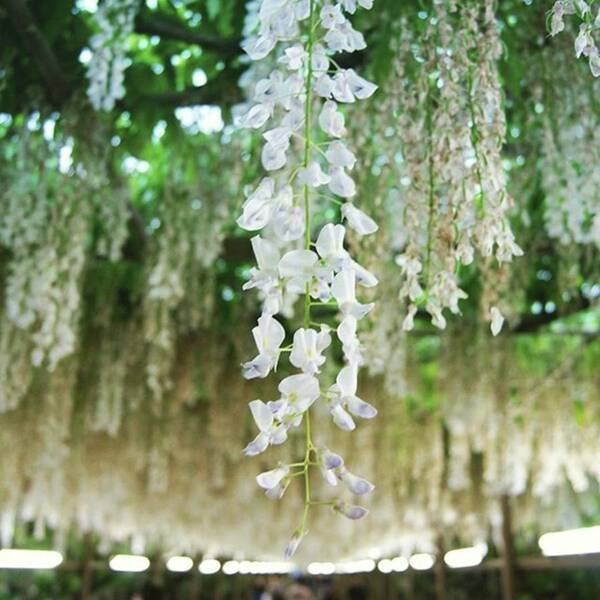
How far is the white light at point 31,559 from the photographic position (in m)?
9.92

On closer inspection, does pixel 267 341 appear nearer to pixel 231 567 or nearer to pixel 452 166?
pixel 452 166

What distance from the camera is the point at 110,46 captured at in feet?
7.13

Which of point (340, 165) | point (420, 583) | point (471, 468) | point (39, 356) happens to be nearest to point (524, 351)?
point (471, 468)

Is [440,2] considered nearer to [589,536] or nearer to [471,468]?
[471,468]

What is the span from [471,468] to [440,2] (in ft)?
21.3

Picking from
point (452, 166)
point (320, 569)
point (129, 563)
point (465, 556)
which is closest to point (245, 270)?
point (452, 166)

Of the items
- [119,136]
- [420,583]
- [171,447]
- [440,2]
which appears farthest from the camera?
[420,583]

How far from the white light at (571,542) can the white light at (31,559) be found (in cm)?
536

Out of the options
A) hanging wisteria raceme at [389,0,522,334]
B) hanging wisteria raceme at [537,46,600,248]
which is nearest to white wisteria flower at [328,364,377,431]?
hanging wisteria raceme at [389,0,522,334]

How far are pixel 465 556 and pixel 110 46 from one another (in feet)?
29.4

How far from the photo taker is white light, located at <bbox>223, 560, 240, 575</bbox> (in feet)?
40.4

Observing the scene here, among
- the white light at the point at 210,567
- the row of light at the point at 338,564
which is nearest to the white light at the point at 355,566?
the row of light at the point at 338,564

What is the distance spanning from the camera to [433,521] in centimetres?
822

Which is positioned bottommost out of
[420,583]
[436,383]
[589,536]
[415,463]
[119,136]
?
[420,583]
